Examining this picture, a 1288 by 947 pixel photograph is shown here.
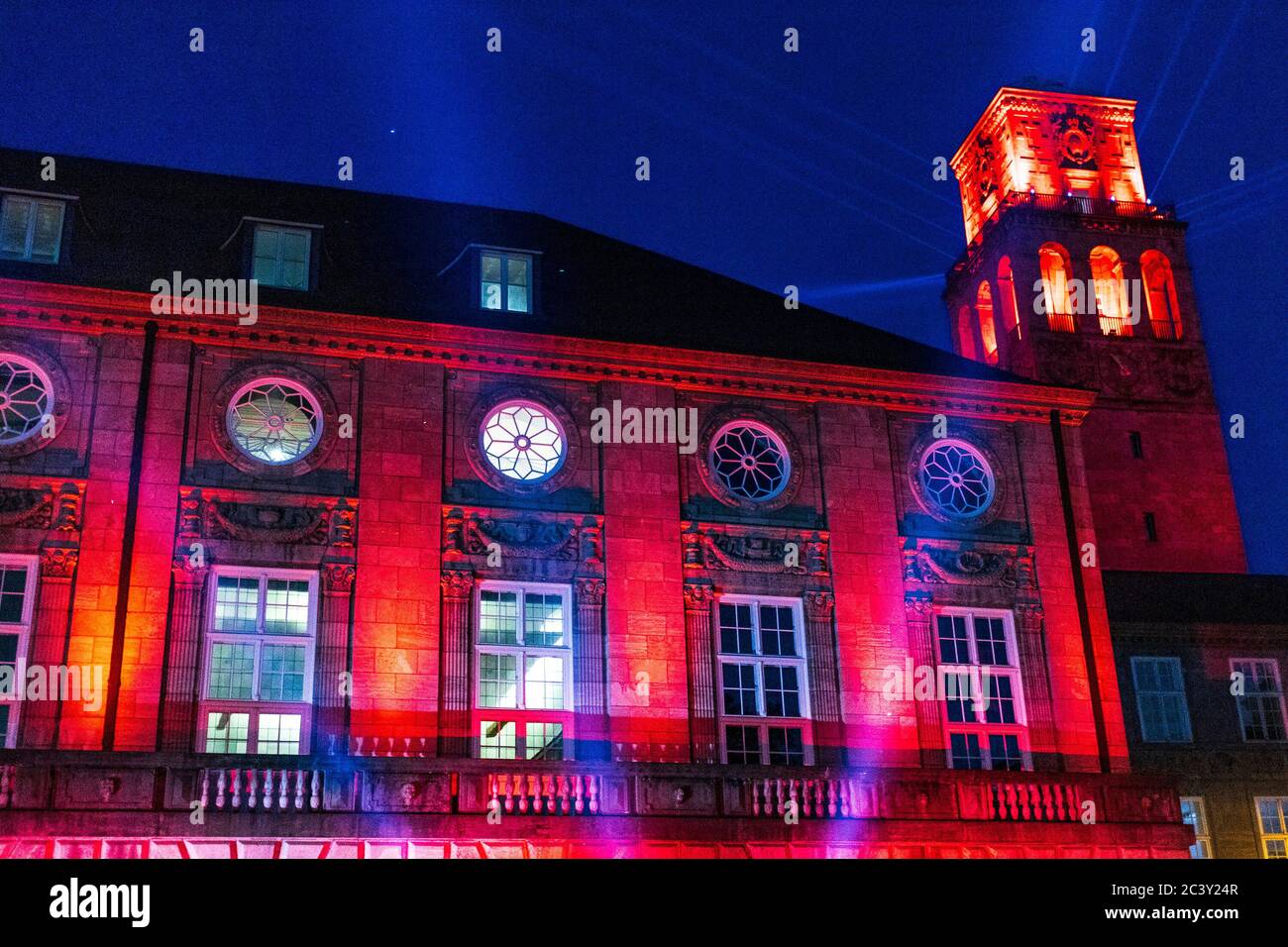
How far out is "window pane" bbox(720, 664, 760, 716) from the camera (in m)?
27.2

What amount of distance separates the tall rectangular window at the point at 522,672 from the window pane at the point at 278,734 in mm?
2972

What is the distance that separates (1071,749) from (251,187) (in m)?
19.9

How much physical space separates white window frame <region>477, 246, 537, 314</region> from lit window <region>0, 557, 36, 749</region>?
9.79 meters

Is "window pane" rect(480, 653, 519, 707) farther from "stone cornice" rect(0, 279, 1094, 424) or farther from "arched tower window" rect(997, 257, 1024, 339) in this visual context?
"arched tower window" rect(997, 257, 1024, 339)

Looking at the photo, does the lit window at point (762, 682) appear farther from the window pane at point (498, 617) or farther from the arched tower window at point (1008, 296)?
the arched tower window at point (1008, 296)

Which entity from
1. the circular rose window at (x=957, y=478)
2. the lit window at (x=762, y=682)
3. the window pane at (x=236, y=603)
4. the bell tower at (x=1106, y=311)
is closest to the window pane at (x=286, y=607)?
the window pane at (x=236, y=603)

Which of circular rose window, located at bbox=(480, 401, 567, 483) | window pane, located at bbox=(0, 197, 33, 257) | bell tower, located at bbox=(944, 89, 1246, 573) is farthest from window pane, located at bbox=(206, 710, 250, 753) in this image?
bell tower, located at bbox=(944, 89, 1246, 573)

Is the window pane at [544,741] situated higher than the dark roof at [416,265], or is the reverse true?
the dark roof at [416,265]

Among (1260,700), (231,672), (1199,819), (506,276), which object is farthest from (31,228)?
(1260,700)

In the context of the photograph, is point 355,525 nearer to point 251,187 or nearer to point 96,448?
point 96,448

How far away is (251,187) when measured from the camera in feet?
103

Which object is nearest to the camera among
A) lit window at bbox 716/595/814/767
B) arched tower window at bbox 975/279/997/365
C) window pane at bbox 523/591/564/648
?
window pane at bbox 523/591/564/648

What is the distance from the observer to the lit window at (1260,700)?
1394 inches
